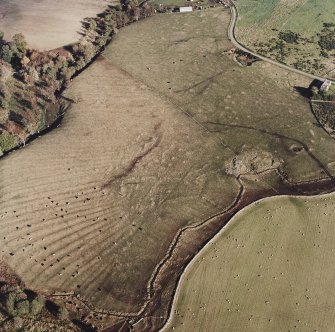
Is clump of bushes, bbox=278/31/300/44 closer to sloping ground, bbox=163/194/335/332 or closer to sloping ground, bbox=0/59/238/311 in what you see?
sloping ground, bbox=0/59/238/311

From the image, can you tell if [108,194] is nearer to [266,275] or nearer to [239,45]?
[266,275]

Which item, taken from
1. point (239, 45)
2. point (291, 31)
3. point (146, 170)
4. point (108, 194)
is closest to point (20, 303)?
point (108, 194)

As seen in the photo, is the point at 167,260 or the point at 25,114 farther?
the point at 25,114

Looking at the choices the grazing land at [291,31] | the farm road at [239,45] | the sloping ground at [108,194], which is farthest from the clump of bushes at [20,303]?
the grazing land at [291,31]

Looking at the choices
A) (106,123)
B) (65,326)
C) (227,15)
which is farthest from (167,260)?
(227,15)

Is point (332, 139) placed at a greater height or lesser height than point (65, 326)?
greater

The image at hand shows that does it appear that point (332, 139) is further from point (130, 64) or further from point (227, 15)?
point (227, 15)
